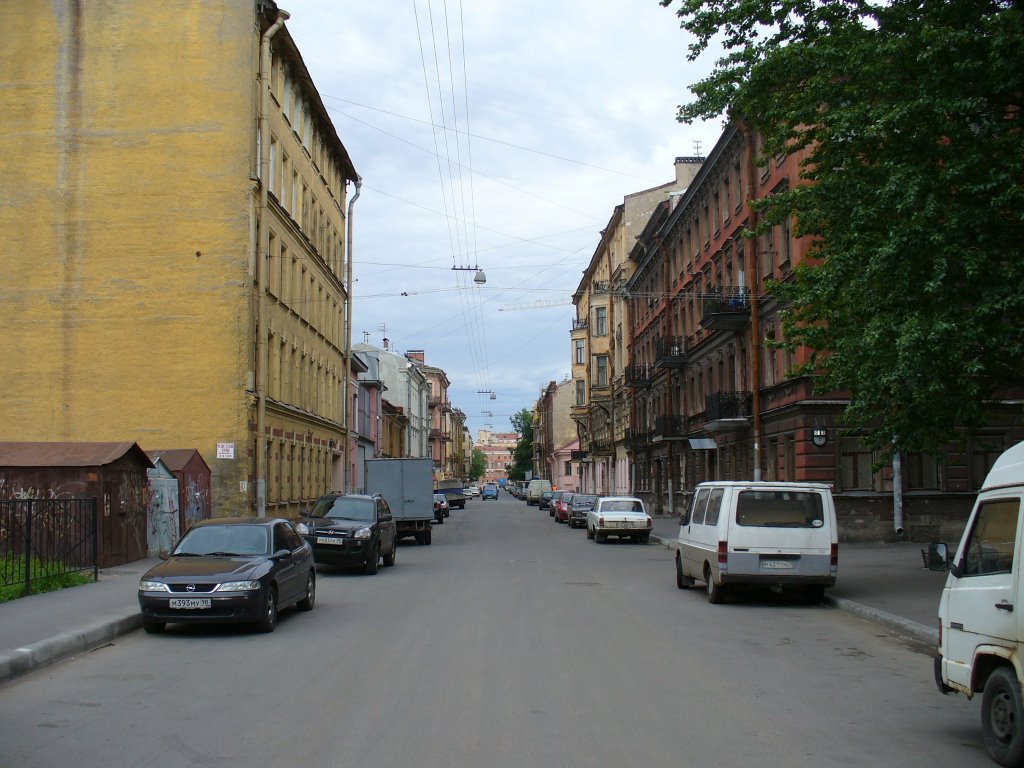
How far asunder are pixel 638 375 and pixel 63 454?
3927 centimetres

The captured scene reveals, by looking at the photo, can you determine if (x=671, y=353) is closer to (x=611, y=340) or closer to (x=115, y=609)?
(x=611, y=340)

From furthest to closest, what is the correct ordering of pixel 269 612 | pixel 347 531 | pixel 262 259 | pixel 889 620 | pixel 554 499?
pixel 554 499 → pixel 262 259 → pixel 347 531 → pixel 889 620 → pixel 269 612

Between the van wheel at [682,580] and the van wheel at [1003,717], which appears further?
the van wheel at [682,580]

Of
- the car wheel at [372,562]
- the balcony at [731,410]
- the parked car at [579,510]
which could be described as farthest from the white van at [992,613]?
the parked car at [579,510]

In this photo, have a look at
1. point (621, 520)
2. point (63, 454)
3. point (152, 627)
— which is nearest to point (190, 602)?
point (152, 627)

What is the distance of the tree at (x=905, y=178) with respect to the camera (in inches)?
529

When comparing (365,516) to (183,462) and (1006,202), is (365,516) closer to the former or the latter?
(183,462)

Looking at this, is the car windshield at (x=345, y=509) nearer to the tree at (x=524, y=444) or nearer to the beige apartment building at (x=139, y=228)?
the beige apartment building at (x=139, y=228)

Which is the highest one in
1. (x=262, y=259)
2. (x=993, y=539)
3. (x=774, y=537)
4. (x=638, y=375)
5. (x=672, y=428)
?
(x=262, y=259)

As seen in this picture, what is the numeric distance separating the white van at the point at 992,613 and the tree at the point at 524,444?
150 m

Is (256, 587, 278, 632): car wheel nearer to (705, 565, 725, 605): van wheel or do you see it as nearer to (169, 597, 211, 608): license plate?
(169, 597, 211, 608): license plate

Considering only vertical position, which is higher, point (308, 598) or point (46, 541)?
point (46, 541)

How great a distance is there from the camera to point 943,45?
13.4m

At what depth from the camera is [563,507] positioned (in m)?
52.0
